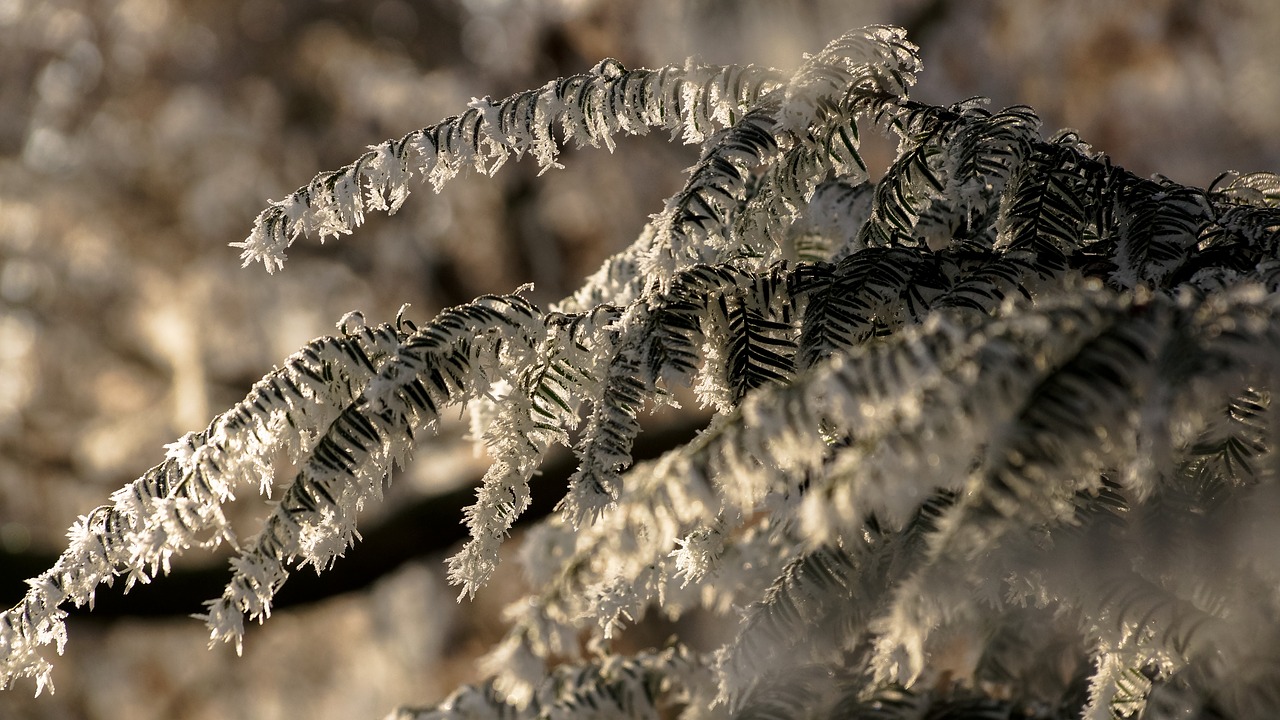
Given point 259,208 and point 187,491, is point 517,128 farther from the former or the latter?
point 259,208

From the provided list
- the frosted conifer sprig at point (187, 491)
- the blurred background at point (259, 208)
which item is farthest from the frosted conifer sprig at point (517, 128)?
the blurred background at point (259, 208)

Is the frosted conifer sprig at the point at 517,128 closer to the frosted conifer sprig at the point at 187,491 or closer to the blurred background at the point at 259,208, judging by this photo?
the frosted conifer sprig at the point at 187,491

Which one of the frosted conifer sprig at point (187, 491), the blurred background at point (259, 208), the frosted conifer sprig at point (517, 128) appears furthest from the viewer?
the blurred background at point (259, 208)

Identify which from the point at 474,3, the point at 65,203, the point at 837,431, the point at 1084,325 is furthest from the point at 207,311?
the point at 1084,325

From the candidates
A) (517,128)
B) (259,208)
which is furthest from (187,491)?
(259,208)

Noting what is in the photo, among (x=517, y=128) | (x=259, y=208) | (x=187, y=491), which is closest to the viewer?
(x=187, y=491)

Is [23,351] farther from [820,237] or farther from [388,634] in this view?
[820,237]

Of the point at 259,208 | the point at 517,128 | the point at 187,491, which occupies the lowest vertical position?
the point at 187,491

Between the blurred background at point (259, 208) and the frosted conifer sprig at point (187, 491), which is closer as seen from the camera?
the frosted conifer sprig at point (187, 491)
